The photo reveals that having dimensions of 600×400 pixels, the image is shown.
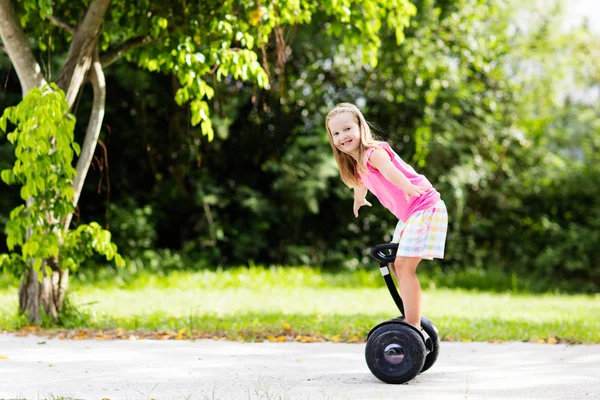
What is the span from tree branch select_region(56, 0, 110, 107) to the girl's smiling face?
2.97 metres

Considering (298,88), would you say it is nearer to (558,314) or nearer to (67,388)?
(558,314)

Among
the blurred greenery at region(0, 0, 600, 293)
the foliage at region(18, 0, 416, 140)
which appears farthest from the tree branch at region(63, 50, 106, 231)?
the blurred greenery at region(0, 0, 600, 293)

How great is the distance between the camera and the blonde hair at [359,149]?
4441 mm

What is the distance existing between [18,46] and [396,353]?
413 cm

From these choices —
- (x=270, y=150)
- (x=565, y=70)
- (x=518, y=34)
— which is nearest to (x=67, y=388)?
(x=270, y=150)

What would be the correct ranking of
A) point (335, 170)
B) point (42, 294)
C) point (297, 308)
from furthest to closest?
point (335, 170) → point (297, 308) → point (42, 294)

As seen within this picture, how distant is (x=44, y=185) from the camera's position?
5.84m

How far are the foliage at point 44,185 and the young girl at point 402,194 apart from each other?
2345 millimetres

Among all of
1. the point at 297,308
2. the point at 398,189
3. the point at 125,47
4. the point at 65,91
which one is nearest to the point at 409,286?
the point at 398,189

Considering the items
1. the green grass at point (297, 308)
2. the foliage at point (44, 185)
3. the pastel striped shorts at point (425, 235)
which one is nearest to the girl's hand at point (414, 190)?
the pastel striped shorts at point (425, 235)

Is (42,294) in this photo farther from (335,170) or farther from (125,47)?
(335,170)

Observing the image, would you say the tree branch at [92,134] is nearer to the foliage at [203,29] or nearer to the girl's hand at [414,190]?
the foliage at [203,29]

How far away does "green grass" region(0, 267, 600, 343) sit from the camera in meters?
6.65

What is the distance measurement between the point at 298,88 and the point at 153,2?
23.6ft
